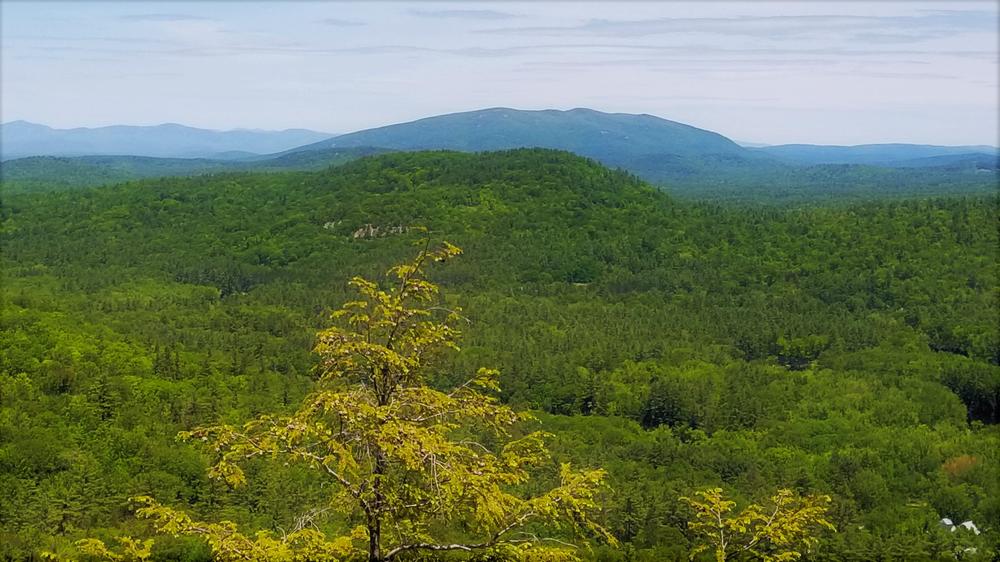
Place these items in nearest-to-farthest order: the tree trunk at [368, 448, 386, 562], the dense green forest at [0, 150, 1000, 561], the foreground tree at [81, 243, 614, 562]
Result: the foreground tree at [81, 243, 614, 562]
the tree trunk at [368, 448, 386, 562]
the dense green forest at [0, 150, 1000, 561]

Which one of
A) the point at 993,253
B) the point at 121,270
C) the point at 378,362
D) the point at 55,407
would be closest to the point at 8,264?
the point at 121,270

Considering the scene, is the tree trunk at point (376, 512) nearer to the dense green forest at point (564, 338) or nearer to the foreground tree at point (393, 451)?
the foreground tree at point (393, 451)

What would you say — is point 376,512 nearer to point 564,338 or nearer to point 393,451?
point 393,451

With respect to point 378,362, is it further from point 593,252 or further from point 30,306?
point 593,252

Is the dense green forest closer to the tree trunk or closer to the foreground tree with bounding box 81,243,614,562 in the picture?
the foreground tree with bounding box 81,243,614,562

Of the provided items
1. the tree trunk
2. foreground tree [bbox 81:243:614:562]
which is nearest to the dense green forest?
foreground tree [bbox 81:243:614:562]

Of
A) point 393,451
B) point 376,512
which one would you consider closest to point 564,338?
point 376,512
